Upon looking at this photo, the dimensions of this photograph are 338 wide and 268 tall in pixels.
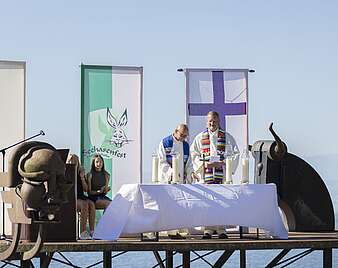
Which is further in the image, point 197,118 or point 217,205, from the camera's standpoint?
point 197,118

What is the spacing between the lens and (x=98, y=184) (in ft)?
52.7

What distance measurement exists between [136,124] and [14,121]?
1.83 metres

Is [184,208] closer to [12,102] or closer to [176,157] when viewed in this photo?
[176,157]

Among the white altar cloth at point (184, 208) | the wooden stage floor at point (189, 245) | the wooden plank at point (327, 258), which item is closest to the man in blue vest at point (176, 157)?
the white altar cloth at point (184, 208)

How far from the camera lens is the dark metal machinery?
52.2 feet

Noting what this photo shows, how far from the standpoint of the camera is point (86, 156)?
1775 centimetres

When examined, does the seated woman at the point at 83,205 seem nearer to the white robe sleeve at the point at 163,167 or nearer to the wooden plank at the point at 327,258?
the white robe sleeve at the point at 163,167

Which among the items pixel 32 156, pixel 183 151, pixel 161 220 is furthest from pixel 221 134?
pixel 32 156

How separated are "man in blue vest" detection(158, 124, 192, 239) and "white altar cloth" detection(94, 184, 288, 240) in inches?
16.1

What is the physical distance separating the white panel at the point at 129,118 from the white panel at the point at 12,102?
4.94 ft

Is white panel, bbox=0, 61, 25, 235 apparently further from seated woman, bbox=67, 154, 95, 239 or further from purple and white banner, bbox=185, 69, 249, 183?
purple and white banner, bbox=185, 69, 249, 183

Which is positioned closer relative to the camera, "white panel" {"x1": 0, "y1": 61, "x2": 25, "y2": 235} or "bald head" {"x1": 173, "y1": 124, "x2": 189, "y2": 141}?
"bald head" {"x1": 173, "y1": 124, "x2": 189, "y2": 141}

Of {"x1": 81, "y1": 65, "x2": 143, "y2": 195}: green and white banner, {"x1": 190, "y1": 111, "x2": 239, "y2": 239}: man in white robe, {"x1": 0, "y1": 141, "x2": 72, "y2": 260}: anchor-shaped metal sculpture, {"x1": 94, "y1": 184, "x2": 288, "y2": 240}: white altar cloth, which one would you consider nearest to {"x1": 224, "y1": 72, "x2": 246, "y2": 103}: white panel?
{"x1": 81, "y1": 65, "x2": 143, "y2": 195}: green and white banner

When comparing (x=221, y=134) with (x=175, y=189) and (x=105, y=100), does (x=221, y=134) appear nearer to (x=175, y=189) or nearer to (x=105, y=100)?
(x=175, y=189)
